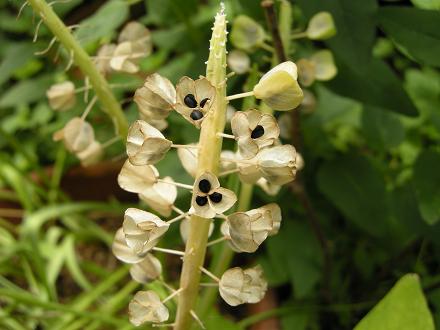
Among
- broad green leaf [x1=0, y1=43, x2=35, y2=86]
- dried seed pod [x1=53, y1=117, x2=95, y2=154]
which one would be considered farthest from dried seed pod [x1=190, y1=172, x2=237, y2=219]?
broad green leaf [x1=0, y1=43, x2=35, y2=86]

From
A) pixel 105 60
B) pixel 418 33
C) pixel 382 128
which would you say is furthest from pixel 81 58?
pixel 382 128

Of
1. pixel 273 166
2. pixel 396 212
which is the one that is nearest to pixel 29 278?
pixel 396 212

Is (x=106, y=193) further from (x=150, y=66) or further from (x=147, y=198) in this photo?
(x=147, y=198)

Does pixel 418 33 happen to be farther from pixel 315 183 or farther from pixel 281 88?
pixel 315 183

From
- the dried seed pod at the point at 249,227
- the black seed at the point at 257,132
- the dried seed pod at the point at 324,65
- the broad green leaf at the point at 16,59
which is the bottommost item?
the broad green leaf at the point at 16,59

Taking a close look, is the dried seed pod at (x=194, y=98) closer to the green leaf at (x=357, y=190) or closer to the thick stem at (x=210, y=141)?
the thick stem at (x=210, y=141)

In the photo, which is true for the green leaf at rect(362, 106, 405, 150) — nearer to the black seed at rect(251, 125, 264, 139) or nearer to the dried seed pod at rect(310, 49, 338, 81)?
the dried seed pod at rect(310, 49, 338, 81)

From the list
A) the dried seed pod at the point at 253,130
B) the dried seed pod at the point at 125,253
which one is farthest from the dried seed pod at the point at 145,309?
the dried seed pod at the point at 253,130
